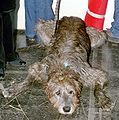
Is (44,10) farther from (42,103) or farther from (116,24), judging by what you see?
(42,103)

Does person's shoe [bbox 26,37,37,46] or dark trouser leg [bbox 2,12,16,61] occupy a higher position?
dark trouser leg [bbox 2,12,16,61]

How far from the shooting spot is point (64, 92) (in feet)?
12.6

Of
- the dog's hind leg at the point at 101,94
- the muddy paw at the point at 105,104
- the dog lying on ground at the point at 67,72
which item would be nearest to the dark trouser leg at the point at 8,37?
the dog lying on ground at the point at 67,72

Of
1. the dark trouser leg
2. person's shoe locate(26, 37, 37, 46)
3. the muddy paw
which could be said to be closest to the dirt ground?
the muddy paw

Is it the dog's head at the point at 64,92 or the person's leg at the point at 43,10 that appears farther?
the person's leg at the point at 43,10

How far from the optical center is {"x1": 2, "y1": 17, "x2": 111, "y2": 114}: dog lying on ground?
12.6 feet

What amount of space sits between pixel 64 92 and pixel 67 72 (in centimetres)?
29

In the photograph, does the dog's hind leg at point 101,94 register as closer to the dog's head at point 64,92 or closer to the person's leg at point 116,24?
the dog's head at point 64,92

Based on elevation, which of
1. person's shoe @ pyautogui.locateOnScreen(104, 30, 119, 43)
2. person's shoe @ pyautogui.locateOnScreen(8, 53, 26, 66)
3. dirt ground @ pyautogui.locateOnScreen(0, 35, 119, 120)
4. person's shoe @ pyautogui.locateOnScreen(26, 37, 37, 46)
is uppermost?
person's shoe @ pyautogui.locateOnScreen(104, 30, 119, 43)

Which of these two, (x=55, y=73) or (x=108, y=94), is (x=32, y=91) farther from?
(x=108, y=94)

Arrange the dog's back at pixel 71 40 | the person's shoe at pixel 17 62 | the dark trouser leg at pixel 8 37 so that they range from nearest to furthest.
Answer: the dark trouser leg at pixel 8 37
the dog's back at pixel 71 40
the person's shoe at pixel 17 62

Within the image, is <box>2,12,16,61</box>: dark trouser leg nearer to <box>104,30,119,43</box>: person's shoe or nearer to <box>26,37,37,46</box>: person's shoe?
<box>26,37,37,46</box>: person's shoe

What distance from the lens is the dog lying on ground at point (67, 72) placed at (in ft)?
12.6

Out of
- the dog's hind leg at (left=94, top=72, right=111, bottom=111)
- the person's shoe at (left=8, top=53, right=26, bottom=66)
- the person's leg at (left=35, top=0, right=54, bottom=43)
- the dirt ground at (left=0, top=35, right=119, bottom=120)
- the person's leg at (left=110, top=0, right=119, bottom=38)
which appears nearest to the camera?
the dirt ground at (left=0, top=35, right=119, bottom=120)
